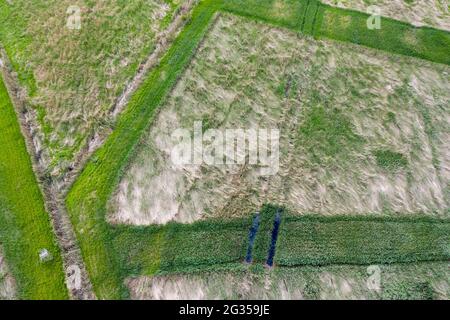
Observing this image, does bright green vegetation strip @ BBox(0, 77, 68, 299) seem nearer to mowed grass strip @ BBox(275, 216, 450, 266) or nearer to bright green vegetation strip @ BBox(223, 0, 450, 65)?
mowed grass strip @ BBox(275, 216, 450, 266)

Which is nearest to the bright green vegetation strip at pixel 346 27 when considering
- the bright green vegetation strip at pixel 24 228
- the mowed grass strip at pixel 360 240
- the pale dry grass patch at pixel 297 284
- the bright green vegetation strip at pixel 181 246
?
the mowed grass strip at pixel 360 240

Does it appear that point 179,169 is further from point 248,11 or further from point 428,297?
point 428,297

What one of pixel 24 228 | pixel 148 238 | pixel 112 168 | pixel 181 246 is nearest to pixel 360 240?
pixel 181 246

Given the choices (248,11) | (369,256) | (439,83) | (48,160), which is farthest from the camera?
(248,11)

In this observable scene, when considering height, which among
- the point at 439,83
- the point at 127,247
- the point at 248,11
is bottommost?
the point at 127,247

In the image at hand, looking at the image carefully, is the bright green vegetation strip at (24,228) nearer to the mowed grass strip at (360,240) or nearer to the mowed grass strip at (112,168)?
the mowed grass strip at (112,168)
